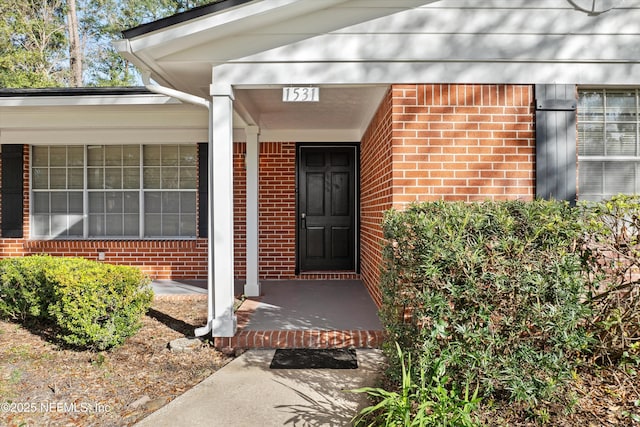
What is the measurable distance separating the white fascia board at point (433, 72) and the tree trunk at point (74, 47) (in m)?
15.6

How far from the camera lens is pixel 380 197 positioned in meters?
4.76

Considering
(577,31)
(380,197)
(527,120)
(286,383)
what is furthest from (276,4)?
(286,383)

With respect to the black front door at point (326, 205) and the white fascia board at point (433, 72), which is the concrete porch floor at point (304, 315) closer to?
the black front door at point (326, 205)

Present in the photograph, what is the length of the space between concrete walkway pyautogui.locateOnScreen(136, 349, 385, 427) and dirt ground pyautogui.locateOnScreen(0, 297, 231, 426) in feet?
0.68

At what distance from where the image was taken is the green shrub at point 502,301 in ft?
8.06

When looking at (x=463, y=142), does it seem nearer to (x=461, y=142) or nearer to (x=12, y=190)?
(x=461, y=142)

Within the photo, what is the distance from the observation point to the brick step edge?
3.92 meters

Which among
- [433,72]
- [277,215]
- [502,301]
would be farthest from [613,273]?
[277,215]

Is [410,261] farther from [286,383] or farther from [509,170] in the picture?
[509,170]

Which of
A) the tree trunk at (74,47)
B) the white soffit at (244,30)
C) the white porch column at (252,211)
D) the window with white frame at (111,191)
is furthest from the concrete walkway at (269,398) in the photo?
the tree trunk at (74,47)

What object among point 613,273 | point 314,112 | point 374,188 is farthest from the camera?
point 314,112

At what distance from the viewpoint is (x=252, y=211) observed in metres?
5.86

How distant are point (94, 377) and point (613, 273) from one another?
415 centimetres

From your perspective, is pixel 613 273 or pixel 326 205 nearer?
pixel 613 273
